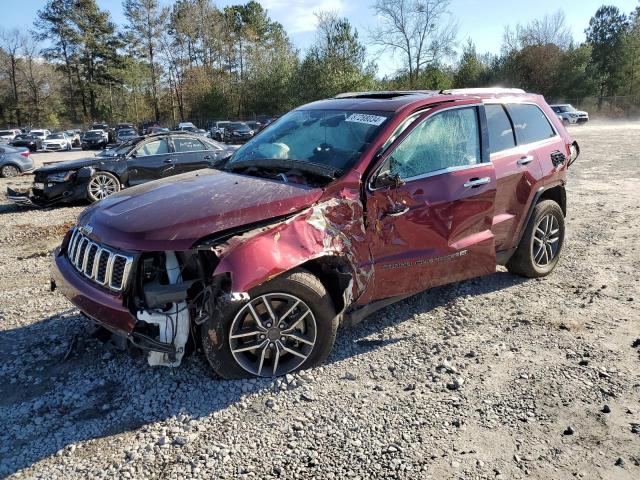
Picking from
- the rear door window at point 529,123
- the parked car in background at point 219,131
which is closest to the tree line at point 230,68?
the parked car in background at point 219,131

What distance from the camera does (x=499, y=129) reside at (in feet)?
15.1

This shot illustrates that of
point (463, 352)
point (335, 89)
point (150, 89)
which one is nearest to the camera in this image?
point (463, 352)

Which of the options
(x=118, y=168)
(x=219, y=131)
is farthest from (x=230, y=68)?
(x=118, y=168)

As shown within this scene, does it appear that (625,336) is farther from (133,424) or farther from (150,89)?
(150,89)

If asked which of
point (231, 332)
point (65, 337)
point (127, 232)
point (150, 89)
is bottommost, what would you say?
point (65, 337)

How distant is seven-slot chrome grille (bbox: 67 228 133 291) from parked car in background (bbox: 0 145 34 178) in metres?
16.2

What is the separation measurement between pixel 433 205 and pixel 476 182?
55 centimetres

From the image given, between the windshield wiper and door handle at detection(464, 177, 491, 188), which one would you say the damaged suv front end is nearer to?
the windshield wiper

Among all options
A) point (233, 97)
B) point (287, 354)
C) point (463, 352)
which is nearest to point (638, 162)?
point (463, 352)

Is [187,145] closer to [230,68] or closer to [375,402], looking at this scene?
[375,402]

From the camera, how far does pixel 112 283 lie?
3131 mm

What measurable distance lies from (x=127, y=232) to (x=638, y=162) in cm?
1587

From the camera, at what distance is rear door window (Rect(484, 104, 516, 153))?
451 cm

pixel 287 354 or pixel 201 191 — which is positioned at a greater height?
pixel 201 191
